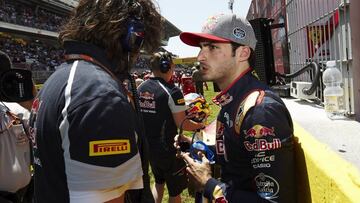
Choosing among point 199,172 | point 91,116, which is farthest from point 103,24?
point 199,172

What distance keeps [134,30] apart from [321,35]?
436 cm

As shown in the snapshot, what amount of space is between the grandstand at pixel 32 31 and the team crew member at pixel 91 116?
34.2 m

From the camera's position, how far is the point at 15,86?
254 cm

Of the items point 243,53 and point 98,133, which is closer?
point 98,133

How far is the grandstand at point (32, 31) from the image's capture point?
37594 mm

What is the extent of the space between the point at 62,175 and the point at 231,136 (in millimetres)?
827

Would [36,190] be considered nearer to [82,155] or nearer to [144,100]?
[82,155]

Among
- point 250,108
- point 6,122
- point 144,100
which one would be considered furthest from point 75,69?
point 144,100

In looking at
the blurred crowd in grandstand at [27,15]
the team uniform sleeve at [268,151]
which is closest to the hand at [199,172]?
the team uniform sleeve at [268,151]

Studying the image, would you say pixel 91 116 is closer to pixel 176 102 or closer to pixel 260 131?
pixel 260 131

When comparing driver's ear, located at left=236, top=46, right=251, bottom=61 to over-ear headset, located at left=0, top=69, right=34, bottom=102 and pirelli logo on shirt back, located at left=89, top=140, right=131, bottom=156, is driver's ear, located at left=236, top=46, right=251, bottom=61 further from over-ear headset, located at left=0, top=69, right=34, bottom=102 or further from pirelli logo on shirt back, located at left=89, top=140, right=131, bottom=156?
over-ear headset, located at left=0, top=69, right=34, bottom=102

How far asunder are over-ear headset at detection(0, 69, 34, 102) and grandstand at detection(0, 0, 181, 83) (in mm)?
33401

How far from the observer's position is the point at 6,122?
300 centimetres

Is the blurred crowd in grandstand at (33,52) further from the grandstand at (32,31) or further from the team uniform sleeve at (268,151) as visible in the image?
the team uniform sleeve at (268,151)
